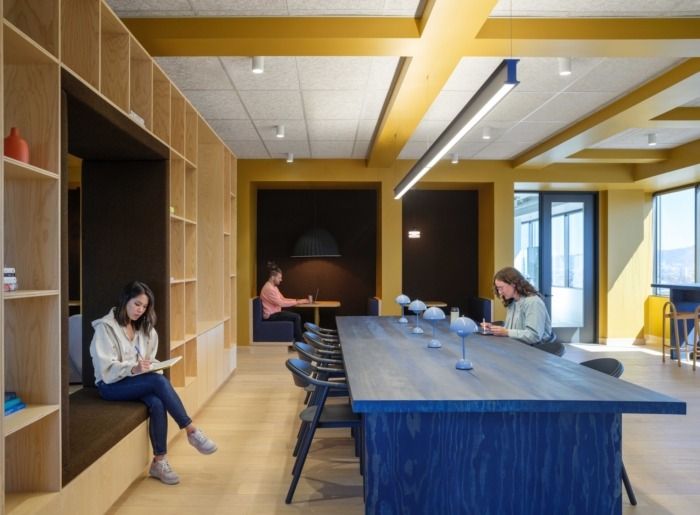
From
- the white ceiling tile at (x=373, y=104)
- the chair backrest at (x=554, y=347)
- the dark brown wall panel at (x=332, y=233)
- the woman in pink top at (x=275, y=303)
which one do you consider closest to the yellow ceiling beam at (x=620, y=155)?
the white ceiling tile at (x=373, y=104)

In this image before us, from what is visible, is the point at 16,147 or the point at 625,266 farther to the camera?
the point at 625,266

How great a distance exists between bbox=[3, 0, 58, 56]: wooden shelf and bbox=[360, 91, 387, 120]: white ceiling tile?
3.47 m

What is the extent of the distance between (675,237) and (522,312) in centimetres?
644

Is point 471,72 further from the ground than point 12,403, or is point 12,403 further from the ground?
point 471,72

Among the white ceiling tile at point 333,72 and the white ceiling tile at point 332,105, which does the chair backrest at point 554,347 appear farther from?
the white ceiling tile at point 332,105

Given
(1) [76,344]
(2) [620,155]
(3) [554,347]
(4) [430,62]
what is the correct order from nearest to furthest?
(3) [554,347], (4) [430,62], (1) [76,344], (2) [620,155]

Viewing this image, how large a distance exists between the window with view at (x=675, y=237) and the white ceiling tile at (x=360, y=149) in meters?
5.29

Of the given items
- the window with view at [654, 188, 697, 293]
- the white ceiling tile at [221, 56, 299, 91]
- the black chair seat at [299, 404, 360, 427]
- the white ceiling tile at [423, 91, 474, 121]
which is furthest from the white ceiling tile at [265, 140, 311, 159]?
the window with view at [654, 188, 697, 293]

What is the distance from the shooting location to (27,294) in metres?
2.33

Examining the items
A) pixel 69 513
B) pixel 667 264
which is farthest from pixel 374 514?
pixel 667 264

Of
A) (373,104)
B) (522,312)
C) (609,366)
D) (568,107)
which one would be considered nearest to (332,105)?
(373,104)

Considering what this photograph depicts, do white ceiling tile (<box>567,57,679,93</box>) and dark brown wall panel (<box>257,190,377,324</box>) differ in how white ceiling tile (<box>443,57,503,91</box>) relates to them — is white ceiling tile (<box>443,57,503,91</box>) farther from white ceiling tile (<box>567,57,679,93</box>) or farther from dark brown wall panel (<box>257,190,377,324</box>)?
dark brown wall panel (<box>257,190,377,324</box>)

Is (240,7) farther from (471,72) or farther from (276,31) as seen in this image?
(471,72)

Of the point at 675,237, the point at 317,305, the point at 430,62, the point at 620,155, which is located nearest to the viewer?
the point at 430,62
